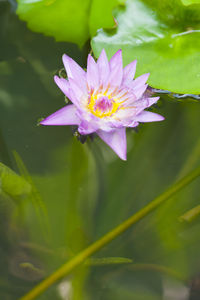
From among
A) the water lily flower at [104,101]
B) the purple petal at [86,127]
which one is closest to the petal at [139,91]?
the water lily flower at [104,101]

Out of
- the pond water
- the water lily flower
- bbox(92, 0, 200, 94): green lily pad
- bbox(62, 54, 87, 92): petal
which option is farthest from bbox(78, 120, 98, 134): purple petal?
bbox(92, 0, 200, 94): green lily pad

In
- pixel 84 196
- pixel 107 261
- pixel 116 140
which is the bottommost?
pixel 107 261

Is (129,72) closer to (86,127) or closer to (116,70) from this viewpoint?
(116,70)

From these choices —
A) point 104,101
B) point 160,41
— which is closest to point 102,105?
point 104,101

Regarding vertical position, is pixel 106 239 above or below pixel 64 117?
below

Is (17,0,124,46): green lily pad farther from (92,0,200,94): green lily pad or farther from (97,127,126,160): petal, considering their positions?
(97,127,126,160): petal

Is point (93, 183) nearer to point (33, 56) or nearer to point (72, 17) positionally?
point (33, 56)
